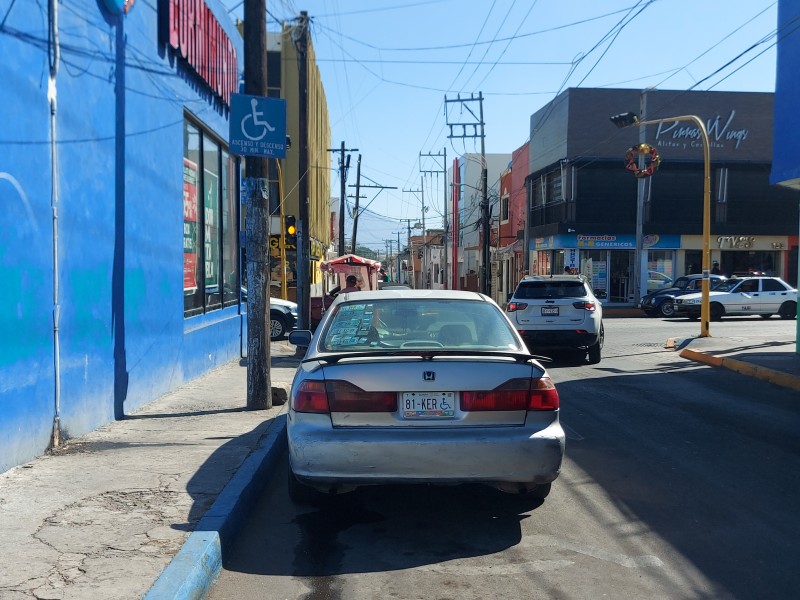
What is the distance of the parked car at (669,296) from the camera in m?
30.1

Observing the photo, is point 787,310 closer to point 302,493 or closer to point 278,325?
point 278,325

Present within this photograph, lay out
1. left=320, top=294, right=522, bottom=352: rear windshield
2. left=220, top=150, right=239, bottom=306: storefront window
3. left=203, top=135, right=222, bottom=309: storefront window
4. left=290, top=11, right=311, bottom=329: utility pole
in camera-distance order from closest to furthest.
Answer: left=320, top=294, right=522, bottom=352: rear windshield < left=203, top=135, right=222, bottom=309: storefront window < left=220, top=150, right=239, bottom=306: storefront window < left=290, top=11, right=311, bottom=329: utility pole

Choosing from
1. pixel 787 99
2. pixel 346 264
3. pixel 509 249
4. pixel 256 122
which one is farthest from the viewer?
pixel 509 249

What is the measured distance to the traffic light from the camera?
54.3 ft

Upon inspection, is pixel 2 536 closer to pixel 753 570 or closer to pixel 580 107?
pixel 753 570

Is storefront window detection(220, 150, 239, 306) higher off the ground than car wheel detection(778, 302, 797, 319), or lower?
higher

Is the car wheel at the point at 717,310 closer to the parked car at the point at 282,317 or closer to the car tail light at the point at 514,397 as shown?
the parked car at the point at 282,317

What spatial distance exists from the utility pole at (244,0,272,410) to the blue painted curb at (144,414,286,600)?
107 inches

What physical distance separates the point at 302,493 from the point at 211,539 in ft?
3.87

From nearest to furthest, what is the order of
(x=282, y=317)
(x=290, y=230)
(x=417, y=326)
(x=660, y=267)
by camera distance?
(x=417, y=326) → (x=290, y=230) → (x=282, y=317) → (x=660, y=267)

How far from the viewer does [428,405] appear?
16.4 ft

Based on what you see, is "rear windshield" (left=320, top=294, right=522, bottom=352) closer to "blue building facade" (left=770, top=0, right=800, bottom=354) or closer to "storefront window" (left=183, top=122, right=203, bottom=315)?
"storefront window" (left=183, top=122, right=203, bottom=315)

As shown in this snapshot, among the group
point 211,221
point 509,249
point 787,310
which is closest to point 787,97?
point 211,221

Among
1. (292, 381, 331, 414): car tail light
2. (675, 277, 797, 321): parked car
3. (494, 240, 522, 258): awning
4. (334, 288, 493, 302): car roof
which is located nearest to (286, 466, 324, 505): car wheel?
(292, 381, 331, 414): car tail light
